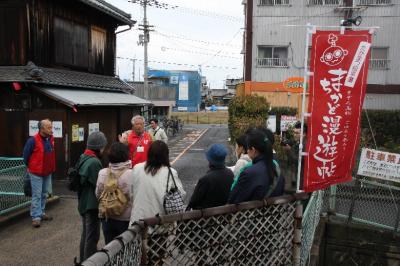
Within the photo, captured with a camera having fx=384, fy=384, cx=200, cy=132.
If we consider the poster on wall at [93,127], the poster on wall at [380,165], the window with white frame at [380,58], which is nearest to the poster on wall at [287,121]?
the poster on wall at [93,127]

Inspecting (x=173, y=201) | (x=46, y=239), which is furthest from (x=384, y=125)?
(x=173, y=201)

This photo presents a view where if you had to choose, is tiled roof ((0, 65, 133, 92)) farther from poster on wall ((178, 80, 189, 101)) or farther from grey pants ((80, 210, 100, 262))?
poster on wall ((178, 80, 189, 101))

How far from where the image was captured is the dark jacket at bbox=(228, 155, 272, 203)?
3428 mm

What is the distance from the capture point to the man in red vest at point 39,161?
6.42 m

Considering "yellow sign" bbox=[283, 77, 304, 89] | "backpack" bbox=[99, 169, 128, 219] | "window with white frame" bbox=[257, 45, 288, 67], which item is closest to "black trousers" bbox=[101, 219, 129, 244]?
"backpack" bbox=[99, 169, 128, 219]

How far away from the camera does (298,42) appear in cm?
2091

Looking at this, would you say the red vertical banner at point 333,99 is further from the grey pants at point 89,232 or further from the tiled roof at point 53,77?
the tiled roof at point 53,77

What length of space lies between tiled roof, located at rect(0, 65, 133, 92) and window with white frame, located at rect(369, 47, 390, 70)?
1387 cm

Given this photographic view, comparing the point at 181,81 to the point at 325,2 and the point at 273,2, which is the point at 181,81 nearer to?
the point at 273,2

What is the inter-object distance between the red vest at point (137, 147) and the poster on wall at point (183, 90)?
57706mm

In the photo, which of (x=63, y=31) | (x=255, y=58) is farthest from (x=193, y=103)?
(x=63, y=31)

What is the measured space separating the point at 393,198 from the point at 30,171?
254 inches

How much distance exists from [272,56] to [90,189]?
1823 cm

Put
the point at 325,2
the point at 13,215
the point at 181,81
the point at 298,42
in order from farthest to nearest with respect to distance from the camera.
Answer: the point at 181,81
the point at 298,42
the point at 325,2
the point at 13,215
